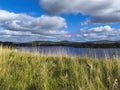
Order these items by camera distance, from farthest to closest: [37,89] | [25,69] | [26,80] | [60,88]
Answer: [25,69] → [26,80] → [60,88] → [37,89]

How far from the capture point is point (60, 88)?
15.4 ft

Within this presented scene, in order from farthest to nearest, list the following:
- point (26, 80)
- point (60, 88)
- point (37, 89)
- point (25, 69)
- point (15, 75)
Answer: point (25, 69) < point (15, 75) < point (26, 80) < point (60, 88) < point (37, 89)

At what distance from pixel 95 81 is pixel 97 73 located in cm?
56

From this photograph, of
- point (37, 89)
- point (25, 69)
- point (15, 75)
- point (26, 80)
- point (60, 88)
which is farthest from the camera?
point (25, 69)

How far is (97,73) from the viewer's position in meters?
5.33

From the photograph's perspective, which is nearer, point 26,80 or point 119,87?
point 119,87

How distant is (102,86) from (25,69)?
95.6 inches

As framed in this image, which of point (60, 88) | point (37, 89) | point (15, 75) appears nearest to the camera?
point (37, 89)

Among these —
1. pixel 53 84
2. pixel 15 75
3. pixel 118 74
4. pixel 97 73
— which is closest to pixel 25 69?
pixel 15 75

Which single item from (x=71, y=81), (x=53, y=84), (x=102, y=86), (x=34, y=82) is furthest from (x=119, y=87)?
(x=34, y=82)

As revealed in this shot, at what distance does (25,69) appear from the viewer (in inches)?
237

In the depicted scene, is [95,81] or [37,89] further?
[95,81]

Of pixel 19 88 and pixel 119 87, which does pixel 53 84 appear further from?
pixel 119 87

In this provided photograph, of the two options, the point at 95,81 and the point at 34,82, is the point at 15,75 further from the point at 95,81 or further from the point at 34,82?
the point at 95,81
